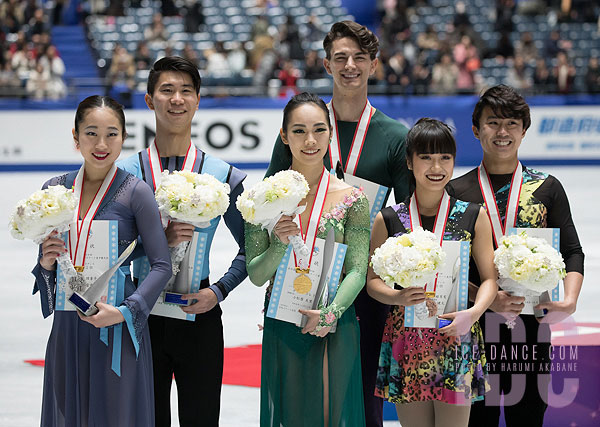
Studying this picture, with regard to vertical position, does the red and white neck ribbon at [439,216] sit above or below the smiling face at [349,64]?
below

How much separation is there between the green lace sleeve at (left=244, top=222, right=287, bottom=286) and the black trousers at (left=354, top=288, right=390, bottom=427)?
63 cm

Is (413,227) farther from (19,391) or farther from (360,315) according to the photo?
(19,391)

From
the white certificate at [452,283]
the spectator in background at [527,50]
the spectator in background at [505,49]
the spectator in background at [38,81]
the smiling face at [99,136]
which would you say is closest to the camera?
the smiling face at [99,136]

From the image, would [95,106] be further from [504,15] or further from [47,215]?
[504,15]

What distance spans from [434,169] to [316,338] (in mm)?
791

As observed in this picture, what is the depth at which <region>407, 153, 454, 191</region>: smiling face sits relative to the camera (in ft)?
10.2

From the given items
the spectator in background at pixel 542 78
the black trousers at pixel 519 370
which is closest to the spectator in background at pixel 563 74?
the spectator in background at pixel 542 78

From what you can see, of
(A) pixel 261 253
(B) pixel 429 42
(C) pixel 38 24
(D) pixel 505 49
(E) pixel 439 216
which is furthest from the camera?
(D) pixel 505 49

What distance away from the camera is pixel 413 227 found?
10.2ft

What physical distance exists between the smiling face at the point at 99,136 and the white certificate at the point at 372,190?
3.51 feet

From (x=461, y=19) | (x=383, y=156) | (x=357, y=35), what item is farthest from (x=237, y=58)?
(x=383, y=156)

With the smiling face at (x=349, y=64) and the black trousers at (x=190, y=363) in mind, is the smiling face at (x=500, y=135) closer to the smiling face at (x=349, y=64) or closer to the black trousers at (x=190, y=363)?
the smiling face at (x=349, y=64)

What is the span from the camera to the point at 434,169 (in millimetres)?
3098

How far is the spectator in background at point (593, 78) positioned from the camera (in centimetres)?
1642
